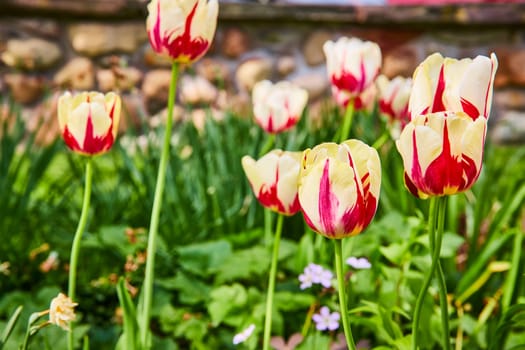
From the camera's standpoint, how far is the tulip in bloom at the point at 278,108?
131 cm

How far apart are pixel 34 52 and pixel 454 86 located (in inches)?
104

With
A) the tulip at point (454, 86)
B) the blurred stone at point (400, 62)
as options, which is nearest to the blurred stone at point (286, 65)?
the blurred stone at point (400, 62)

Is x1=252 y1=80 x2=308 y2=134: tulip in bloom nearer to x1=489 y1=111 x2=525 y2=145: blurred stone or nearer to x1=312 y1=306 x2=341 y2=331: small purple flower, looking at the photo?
x1=312 y1=306 x2=341 y2=331: small purple flower

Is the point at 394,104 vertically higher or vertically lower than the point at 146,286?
higher

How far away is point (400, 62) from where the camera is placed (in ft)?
11.4

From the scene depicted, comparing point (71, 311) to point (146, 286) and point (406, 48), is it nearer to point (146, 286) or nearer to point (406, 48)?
point (146, 286)

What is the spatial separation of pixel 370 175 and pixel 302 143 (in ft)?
3.50

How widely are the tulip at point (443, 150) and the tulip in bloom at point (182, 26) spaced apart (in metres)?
0.35

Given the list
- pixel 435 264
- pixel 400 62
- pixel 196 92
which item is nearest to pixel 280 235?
pixel 435 264

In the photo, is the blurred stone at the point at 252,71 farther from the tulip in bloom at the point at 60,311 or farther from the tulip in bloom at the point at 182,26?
the tulip in bloom at the point at 60,311

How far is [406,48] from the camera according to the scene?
351 centimetres

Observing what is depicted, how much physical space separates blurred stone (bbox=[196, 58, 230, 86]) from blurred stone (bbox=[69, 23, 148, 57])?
269mm

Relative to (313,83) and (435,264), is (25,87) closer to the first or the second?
(313,83)

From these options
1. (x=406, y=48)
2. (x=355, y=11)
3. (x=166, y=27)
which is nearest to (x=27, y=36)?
(x=355, y=11)
